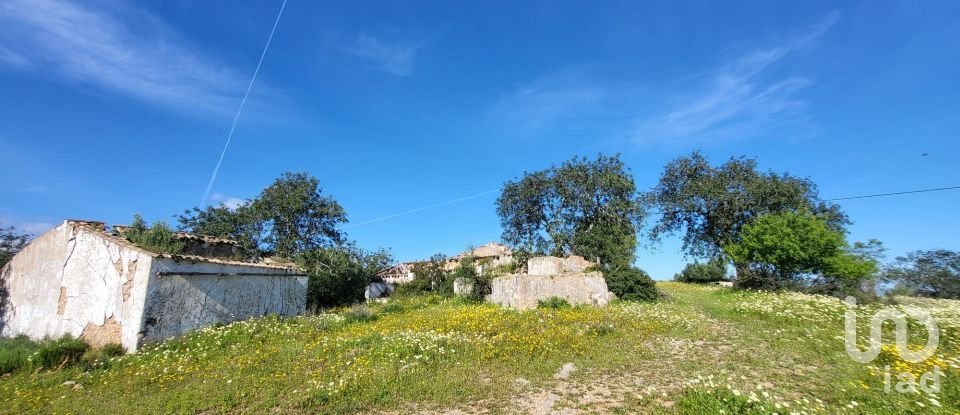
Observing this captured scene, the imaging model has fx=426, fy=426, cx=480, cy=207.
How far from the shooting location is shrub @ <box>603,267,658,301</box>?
20.7 meters

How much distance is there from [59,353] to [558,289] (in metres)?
17.0

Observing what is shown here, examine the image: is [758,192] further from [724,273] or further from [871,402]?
[871,402]

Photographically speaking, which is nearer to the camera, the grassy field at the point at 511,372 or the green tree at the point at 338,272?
the grassy field at the point at 511,372

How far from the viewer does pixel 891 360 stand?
27.1ft

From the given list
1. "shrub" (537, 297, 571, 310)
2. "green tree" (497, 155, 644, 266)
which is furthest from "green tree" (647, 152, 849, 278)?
"shrub" (537, 297, 571, 310)

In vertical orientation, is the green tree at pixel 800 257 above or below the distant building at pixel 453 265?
above

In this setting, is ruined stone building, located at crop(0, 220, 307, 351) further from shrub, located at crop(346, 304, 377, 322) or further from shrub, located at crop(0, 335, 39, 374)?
shrub, located at crop(346, 304, 377, 322)

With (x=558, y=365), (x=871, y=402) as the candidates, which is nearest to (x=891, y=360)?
(x=871, y=402)

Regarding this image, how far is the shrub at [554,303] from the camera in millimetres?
18766

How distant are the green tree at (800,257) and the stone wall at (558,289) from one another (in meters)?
10.8

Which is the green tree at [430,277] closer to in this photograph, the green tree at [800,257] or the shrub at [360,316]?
the shrub at [360,316]

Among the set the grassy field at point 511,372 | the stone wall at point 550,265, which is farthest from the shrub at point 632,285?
the grassy field at point 511,372

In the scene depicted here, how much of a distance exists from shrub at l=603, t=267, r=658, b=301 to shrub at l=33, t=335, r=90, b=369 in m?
20.2

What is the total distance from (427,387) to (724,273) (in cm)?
4429
